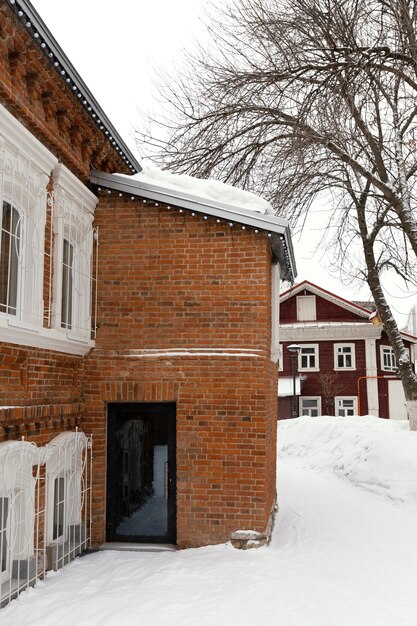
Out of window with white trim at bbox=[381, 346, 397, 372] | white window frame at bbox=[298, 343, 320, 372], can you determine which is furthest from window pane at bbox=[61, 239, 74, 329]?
window with white trim at bbox=[381, 346, 397, 372]

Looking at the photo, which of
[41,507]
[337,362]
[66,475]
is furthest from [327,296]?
[41,507]

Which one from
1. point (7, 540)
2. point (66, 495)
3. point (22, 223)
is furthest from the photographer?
point (66, 495)

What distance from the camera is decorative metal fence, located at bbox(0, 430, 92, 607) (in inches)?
233

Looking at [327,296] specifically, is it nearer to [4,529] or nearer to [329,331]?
[329,331]

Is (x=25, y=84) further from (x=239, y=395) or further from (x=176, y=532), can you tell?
(x=176, y=532)

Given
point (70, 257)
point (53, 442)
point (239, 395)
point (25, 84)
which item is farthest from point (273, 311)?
point (25, 84)

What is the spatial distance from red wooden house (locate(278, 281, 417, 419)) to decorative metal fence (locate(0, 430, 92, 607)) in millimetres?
22971

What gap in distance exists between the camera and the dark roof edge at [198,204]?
315 inches

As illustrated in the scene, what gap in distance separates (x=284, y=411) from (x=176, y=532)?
22.6 m

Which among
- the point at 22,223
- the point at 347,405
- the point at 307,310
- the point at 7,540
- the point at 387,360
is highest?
the point at 307,310

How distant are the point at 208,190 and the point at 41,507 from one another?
471 centimetres

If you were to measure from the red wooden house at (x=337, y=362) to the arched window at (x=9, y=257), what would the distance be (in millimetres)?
24699

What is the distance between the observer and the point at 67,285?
304 inches

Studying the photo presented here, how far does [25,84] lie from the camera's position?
621 cm
